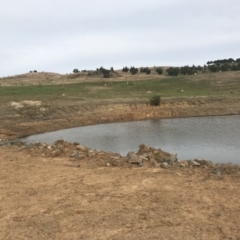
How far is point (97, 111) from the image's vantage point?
34.7 metres

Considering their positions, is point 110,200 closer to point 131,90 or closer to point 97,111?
point 97,111

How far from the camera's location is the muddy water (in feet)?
58.3

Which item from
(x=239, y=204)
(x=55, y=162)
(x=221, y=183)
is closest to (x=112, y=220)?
(x=239, y=204)

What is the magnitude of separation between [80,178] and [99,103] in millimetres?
25578

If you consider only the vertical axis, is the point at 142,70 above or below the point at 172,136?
above

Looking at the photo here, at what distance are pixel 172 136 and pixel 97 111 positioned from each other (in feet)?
42.9

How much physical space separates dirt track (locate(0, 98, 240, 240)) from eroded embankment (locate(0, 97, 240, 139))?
1655 cm

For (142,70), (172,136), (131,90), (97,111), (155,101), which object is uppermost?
(142,70)

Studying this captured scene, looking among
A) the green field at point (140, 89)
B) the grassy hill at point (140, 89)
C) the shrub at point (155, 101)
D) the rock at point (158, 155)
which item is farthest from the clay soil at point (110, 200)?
the green field at point (140, 89)

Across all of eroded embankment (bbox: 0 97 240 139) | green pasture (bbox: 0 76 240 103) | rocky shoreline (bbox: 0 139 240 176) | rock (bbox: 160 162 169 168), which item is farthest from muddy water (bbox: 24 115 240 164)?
green pasture (bbox: 0 76 240 103)

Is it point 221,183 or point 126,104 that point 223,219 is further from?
point 126,104

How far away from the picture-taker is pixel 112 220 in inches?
301

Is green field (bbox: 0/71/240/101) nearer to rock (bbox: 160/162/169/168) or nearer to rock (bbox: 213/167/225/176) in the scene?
rock (bbox: 160/162/169/168)

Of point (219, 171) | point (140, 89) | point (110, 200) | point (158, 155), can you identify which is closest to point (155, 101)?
point (140, 89)
